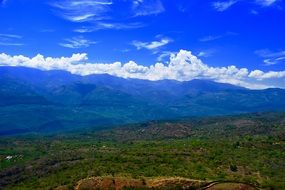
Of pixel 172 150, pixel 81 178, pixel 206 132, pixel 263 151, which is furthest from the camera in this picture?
pixel 206 132

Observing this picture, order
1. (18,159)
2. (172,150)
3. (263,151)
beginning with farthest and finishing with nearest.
Result: (18,159), (172,150), (263,151)

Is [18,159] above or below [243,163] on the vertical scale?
below

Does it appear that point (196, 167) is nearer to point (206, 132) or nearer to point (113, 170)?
point (113, 170)

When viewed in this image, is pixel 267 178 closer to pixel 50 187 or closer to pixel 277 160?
pixel 277 160

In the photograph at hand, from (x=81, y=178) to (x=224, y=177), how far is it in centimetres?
2072

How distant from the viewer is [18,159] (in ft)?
411

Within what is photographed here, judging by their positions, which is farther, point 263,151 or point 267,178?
point 263,151

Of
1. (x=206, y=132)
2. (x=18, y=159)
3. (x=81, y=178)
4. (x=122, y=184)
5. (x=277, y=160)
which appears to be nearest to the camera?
(x=122, y=184)

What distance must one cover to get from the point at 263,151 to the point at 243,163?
38.5 ft

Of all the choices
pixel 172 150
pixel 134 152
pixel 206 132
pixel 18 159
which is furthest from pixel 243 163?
pixel 206 132

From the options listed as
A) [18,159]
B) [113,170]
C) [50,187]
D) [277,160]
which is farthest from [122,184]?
[18,159]

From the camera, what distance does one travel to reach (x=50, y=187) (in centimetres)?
7100

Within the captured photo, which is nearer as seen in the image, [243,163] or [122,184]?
[122,184]

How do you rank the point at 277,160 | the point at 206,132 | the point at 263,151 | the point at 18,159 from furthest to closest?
the point at 206,132, the point at 18,159, the point at 263,151, the point at 277,160
